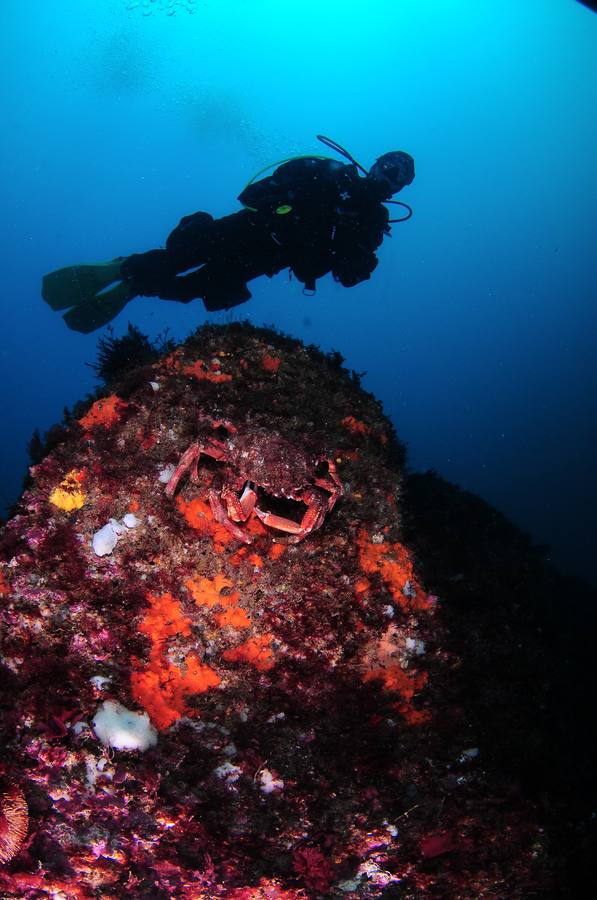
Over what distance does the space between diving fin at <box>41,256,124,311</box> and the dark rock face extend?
7207 mm

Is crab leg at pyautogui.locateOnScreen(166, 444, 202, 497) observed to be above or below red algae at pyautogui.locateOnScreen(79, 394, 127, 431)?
below

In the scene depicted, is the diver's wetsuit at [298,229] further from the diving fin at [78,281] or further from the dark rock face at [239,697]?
the dark rock face at [239,697]

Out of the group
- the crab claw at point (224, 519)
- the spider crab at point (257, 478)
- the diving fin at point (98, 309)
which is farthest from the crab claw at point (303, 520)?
the diving fin at point (98, 309)

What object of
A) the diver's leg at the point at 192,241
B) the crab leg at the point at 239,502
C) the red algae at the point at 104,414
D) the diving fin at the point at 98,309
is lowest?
the crab leg at the point at 239,502

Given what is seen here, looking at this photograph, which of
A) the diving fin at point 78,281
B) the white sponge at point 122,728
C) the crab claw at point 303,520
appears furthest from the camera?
the diving fin at point 78,281

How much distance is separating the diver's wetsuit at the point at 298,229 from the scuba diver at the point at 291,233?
2 cm

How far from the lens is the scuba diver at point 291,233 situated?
820 centimetres

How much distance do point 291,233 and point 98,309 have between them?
5.05 meters

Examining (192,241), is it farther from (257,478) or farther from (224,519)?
(224,519)

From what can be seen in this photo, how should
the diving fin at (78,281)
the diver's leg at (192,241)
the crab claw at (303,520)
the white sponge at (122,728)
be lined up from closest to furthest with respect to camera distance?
the white sponge at (122,728) → the crab claw at (303,520) → the diver's leg at (192,241) → the diving fin at (78,281)

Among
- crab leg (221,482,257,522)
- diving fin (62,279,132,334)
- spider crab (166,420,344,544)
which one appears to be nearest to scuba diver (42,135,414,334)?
diving fin (62,279,132,334)

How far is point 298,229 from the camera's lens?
825 centimetres

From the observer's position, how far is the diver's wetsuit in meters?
8.19

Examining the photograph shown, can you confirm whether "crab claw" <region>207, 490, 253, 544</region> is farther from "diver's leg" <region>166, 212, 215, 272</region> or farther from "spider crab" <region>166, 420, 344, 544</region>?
"diver's leg" <region>166, 212, 215, 272</region>
